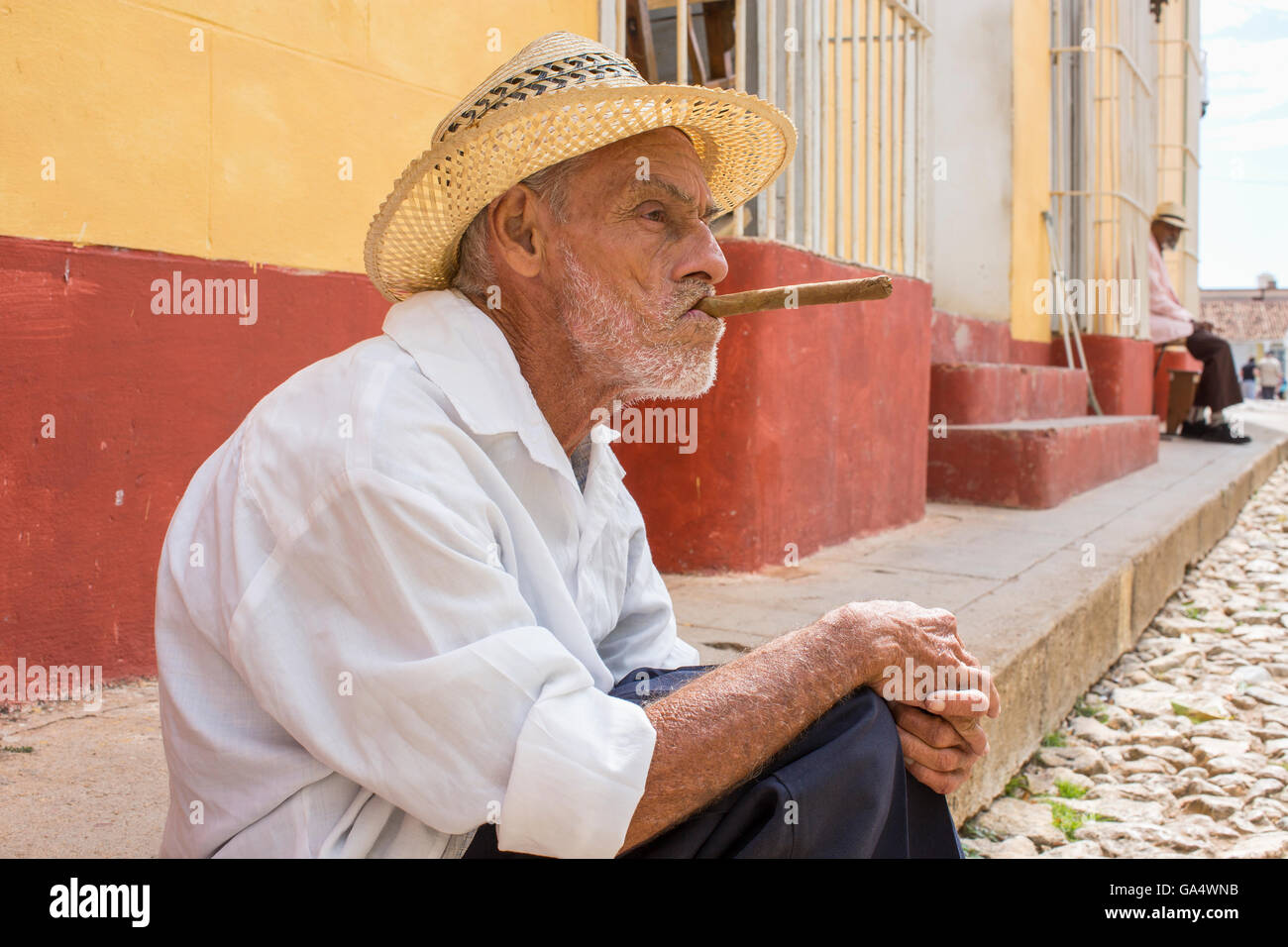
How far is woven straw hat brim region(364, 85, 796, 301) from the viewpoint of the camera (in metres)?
1.53

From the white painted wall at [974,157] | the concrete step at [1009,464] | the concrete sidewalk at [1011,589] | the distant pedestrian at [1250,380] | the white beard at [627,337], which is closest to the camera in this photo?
the white beard at [627,337]

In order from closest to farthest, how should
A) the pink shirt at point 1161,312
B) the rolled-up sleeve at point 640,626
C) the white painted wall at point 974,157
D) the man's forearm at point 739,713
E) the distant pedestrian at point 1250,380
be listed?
the man's forearm at point 739,713, the rolled-up sleeve at point 640,626, the white painted wall at point 974,157, the pink shirt at point 1161,312, the distant pedestrian at point 1250,380

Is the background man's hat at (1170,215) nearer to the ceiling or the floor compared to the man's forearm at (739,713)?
nearer to the ceiling

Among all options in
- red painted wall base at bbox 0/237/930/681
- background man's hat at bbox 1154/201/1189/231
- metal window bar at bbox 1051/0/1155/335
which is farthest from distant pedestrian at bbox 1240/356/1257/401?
red painted wall base at bbox 0/237/930/681

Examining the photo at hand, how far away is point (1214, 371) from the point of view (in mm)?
10531

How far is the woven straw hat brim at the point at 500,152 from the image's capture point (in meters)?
1.53

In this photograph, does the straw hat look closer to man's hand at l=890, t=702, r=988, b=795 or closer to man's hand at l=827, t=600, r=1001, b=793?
man's hand at l=827, t=600, r=1001, b=793

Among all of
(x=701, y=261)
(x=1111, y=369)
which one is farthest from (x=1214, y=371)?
(x=701, y=261)

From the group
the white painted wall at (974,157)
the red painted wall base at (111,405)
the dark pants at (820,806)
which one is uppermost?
the white painted wall at (974,157)

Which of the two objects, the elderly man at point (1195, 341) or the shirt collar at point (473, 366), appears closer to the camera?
the shirt collar at point (473, 366)

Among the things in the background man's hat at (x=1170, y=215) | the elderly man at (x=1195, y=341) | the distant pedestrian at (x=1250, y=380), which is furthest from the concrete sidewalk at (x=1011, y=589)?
the distant pedestrian at (x=1250, y=380)

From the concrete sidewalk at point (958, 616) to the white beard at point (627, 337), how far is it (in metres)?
1.04

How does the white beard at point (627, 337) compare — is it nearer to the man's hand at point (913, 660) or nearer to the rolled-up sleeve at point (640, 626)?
the rolled-up sleeve at point (640, 626)

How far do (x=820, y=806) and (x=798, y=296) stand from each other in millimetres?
750
